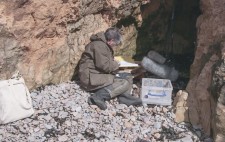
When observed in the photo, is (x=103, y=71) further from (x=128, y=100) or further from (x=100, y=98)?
(x=128, y=100)

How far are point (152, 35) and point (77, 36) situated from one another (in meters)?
2.15

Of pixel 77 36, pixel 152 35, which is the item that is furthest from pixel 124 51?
pixel 77 36

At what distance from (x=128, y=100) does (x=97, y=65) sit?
0.89 metres

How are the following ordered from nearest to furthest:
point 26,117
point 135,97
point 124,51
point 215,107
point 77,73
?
point 215,107 < point 26,117 < point 135,97 < point 77,73 < point 124,51

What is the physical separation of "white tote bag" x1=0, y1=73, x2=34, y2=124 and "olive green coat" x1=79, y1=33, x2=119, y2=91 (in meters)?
1.28

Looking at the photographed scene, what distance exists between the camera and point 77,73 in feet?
28.4

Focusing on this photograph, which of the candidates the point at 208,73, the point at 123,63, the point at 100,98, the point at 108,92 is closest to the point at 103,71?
the point at 108,92

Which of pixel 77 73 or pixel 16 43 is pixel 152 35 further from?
pixel 16 43

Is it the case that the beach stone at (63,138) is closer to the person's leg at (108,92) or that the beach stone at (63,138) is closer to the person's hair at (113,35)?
the person's leg at (108,92)

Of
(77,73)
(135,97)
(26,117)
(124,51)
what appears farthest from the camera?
(124,51)

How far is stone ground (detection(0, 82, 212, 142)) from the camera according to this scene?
6883 mm

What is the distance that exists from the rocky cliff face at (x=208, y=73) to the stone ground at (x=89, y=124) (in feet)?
1.02

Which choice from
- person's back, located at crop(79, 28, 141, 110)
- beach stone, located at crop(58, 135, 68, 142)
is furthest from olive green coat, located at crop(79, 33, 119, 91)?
beach stone, located at crop(58, 135, 68, 142)

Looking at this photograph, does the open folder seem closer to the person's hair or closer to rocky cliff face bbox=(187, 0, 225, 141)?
the person's hair
